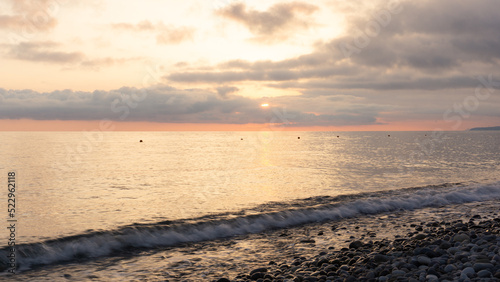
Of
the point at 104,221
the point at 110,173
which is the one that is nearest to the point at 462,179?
the point at 104,221

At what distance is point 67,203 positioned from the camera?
25.7 meters

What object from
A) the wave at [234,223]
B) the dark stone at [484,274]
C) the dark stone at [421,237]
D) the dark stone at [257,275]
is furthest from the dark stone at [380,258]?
the wave at [234,223]

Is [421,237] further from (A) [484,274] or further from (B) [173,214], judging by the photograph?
(B) [173,214]

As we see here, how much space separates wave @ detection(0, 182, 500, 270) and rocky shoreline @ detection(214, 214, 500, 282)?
21.5 ft

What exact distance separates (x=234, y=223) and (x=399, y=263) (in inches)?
428

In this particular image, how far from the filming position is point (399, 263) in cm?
1086

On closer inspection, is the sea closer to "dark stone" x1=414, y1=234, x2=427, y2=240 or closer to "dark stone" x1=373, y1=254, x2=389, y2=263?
"dark stone" x1=373, y1=254, x2=389, y2=263

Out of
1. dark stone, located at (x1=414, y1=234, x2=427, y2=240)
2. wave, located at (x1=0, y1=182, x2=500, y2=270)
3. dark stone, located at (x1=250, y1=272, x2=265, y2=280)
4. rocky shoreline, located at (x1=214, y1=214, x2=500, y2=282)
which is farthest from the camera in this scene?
wave, located at (x1=0, y1=182, x2=500, y2=270)

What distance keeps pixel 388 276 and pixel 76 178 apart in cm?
3948

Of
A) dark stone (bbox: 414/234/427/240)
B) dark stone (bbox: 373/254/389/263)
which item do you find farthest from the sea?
dark stone (bbox: 414/234/427/240)

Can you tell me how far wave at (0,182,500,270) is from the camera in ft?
50.3

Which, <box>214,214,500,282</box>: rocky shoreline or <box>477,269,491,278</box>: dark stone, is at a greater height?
<box>477,269,491,278</box>: dark stone

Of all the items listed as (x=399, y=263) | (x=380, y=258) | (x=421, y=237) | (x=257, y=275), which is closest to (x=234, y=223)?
(x=257, y=275)

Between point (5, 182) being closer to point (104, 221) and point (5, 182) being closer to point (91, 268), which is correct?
point (104, 221)
